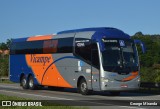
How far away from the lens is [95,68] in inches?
970

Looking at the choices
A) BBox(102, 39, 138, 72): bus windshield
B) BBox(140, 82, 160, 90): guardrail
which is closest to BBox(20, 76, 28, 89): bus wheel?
BBox(140, 82, 160, 90): guardrail

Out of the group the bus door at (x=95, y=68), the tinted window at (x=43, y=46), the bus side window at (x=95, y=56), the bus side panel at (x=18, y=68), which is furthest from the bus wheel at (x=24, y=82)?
the bus side window at (x=95, y=56)

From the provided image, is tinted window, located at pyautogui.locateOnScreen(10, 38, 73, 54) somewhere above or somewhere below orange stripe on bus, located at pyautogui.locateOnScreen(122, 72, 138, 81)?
above

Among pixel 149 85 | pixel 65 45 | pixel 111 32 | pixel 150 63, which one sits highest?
pixel 111 32

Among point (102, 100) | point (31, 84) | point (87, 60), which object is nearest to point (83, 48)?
point (87, 60)

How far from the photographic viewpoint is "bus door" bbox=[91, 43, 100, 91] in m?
24.5

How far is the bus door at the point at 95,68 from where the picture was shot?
24.5 metres

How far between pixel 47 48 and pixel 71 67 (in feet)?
11.7

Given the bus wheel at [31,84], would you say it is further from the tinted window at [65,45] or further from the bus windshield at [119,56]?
the bus windshield at [119,56]

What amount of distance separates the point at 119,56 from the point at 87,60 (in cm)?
204

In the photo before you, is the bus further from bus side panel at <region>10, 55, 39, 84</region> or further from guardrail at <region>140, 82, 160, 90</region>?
guardrail at <region>140, 82, 160, 90</region>

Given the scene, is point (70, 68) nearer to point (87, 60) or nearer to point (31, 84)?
point (87, 60)

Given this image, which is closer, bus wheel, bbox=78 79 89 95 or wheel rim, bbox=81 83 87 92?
bus wheel, bbox=78 79 89 95

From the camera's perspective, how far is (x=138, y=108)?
55.8 feet
